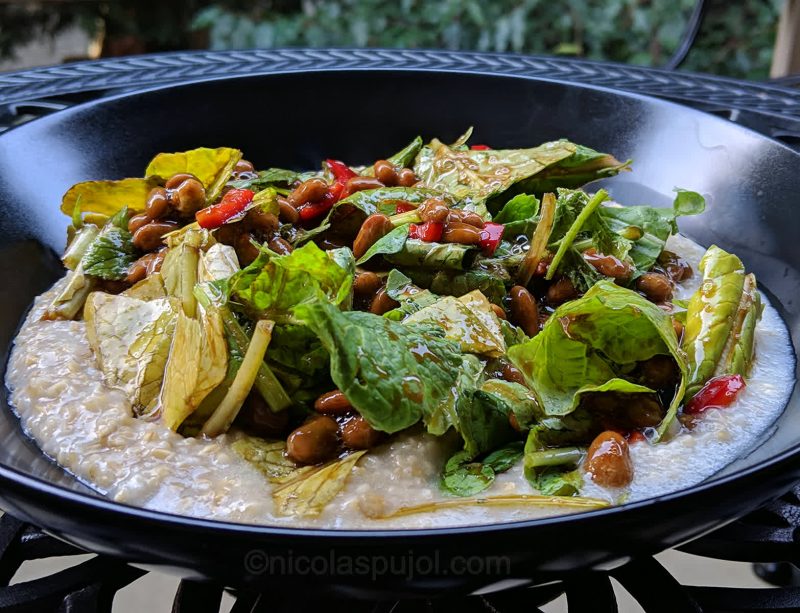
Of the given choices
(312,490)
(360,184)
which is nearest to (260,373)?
(312,490)

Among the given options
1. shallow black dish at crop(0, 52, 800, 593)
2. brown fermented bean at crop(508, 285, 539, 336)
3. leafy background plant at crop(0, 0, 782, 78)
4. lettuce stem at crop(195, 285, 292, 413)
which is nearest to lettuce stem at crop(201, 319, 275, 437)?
lettuce stem at crop(195, 285, 292, 413)

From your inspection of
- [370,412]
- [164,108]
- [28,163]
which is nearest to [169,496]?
[370,412]

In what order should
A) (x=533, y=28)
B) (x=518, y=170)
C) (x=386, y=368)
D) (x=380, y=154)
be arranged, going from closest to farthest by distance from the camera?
(x=386, y=368), (x=518, y=170), (x=380, y=154), (x=533, y=28)

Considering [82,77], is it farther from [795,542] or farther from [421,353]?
[795,542]

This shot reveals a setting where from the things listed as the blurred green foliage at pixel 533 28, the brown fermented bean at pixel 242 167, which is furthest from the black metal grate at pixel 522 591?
the blurred green foliage at pixel 533 28

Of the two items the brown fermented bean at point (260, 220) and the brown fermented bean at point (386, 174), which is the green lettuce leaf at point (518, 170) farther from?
the brown fermented bean at point (260, 220)

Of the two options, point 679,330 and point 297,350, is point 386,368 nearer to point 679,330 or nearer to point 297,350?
point 297,350
